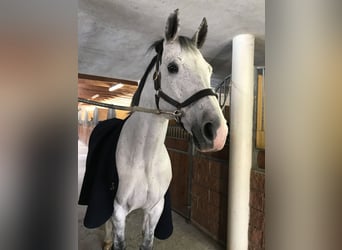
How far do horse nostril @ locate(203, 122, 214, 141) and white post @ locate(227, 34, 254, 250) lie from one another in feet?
1.40

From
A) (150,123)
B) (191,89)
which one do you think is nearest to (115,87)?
(150,123)

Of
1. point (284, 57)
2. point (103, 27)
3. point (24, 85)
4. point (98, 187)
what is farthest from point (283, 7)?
point (103, 27)

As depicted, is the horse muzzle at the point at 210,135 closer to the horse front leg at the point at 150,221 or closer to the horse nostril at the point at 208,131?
the horse nostril at the point at 208,131

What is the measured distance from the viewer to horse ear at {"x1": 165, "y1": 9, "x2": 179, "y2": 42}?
59cm

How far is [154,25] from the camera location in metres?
0.91

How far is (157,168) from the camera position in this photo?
2.46 ft

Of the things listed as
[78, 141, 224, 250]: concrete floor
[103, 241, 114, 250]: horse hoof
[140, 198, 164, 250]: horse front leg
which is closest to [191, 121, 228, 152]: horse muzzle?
[140, 198, 164, 250]: horse front leg

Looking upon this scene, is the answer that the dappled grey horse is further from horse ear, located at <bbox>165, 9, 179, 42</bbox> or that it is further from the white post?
the white post

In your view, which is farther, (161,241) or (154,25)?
(161,241)

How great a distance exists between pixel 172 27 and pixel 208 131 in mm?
305

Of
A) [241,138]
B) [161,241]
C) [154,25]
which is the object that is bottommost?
[161,241]

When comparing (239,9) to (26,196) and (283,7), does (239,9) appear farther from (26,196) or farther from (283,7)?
(26,196)

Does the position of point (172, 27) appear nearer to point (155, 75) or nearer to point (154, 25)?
point (155, 75)

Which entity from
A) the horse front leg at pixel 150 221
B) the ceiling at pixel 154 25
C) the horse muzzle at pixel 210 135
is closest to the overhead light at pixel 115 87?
the ceiling at pixel 154 25
